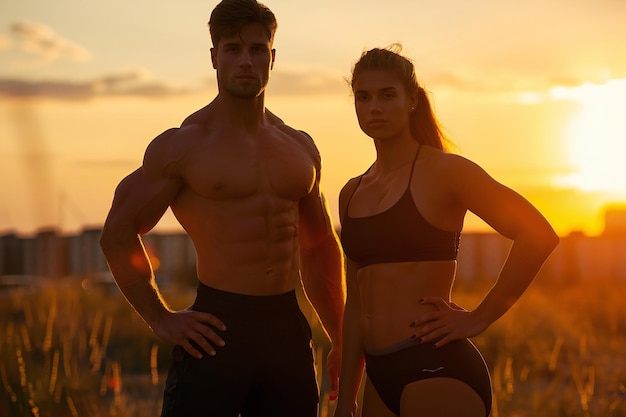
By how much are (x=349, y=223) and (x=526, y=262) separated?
77 centimetres

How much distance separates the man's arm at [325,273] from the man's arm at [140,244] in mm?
835

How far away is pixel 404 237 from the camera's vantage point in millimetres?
3922

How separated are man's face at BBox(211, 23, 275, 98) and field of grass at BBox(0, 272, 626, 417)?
2.43 m

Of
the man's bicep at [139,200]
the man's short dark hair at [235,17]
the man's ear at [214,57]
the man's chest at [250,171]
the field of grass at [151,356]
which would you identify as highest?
the man's short dark hair at [235,17]

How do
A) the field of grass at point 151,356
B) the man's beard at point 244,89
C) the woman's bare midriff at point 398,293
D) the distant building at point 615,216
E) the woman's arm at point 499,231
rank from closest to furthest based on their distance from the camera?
the woman's arm at point 499,231
the woman's bare midriff at point 398,293
the man's beard at point 244,89
the field of grass at point 151,356
the distant building at point 615,216

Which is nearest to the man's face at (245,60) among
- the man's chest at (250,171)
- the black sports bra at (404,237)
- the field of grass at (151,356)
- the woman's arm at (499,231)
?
the man's chest at (250,171)

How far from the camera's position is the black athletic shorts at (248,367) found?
428 cm

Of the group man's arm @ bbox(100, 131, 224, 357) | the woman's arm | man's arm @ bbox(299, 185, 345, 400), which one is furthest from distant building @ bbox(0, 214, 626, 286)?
the woman's arm

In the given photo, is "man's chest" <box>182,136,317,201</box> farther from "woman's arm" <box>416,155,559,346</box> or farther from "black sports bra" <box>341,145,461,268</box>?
"woman's arm" <box>416,155,559,346</box>

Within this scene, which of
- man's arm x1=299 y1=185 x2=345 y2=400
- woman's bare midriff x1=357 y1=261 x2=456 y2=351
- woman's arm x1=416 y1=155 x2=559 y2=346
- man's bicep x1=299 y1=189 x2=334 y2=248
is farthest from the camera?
man's arm x1=299 y1=185 x2=345 y2=400

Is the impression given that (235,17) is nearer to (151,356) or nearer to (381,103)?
(381,103)

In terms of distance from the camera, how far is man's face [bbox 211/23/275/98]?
435cm

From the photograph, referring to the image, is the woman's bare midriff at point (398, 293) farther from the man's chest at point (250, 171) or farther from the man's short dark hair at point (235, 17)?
the man's short dark hair at point (235, 17)

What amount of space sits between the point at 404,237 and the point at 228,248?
0.88m
